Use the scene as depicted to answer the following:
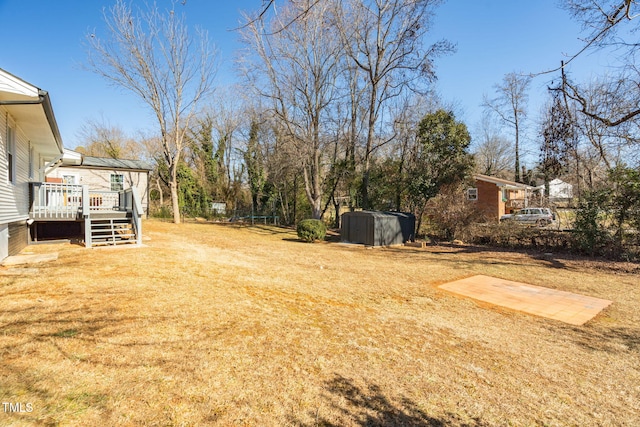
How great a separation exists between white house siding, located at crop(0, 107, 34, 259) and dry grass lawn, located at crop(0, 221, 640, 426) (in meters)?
1.40

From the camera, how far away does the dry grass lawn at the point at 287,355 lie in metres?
2.44

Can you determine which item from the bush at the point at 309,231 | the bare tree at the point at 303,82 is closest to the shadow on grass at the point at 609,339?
the bush at the point at 309,231

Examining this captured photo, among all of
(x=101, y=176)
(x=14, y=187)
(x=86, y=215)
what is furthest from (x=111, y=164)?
(x=14, y=187)

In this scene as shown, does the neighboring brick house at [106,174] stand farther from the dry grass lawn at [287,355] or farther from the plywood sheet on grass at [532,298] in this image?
the plywood sheet on grass at [532,298]

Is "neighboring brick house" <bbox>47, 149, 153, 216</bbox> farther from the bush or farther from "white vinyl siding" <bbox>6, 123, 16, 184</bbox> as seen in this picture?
"white vinyl siding" <bbox>6, 123, 16, 184</bbox>

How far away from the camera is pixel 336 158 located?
22172mm

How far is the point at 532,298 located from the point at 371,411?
5.39 m

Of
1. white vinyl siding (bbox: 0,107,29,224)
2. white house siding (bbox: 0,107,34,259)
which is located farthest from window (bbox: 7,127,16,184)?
white house siding (bbox: 0,107,34,259)

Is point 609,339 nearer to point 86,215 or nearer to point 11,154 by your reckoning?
point 86,215

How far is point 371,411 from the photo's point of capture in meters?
2.53

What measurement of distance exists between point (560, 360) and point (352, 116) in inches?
722

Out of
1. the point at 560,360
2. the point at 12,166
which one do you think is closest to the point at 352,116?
the point at 12,166

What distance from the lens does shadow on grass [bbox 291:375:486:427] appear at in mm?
2391

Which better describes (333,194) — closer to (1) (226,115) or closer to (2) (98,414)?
(1) (226,115)
